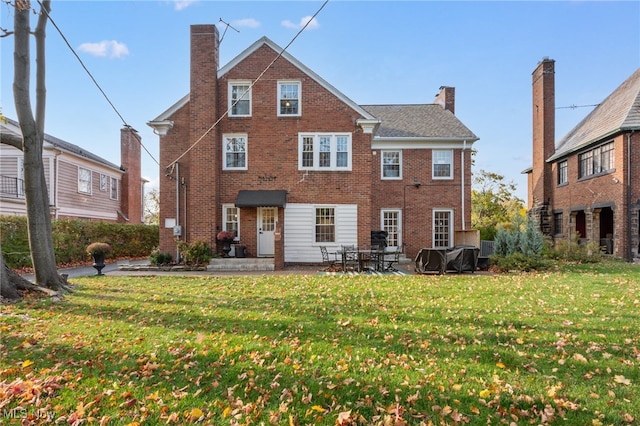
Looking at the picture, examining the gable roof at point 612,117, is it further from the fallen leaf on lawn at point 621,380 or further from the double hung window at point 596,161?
the fallen leaf on lawn at point 621,380

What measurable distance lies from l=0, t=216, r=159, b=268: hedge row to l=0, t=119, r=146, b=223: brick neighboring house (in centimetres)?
360

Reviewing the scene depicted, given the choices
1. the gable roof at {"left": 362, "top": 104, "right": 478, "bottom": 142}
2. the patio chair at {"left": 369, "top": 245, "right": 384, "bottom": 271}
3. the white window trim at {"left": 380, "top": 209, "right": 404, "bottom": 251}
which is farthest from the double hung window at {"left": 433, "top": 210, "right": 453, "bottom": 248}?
the patio chair at {"left": 369, "top": 245, "right": 384, "bottom": 271}

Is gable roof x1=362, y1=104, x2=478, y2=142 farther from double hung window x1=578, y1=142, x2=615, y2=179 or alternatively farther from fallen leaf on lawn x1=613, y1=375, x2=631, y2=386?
fallen leaf on lawn x1=613, y1=375, x2=631, y2=386

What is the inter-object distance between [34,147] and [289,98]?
971 centimetres

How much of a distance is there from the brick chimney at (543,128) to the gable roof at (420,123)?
6.92 m

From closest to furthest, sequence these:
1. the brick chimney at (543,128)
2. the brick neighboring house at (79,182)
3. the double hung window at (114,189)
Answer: the brick neighboring house at (79,182) → the brick chimney at (543,128) → the double hung window at (114,189)

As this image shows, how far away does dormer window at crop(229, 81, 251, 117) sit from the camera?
52.5 feet

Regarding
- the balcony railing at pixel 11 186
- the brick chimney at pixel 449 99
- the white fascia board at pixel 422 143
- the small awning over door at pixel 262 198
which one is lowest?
the small awning over door at pixel 262 198

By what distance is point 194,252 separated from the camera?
14.5 meters

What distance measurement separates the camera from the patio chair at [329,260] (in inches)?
576

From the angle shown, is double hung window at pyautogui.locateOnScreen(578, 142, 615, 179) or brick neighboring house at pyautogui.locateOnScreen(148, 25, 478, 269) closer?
brick neighboring house at pyautogui.locateOnScreen(148, 25, 478, 269)

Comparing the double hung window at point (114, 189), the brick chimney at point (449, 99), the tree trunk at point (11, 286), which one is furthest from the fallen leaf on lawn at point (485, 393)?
the double hung window at point (114, 189)

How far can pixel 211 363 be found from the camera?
14.0ft

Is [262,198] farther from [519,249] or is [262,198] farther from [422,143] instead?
[519,249]
